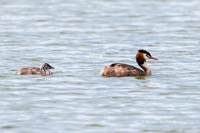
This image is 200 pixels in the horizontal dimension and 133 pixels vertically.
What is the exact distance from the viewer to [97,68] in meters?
18.6

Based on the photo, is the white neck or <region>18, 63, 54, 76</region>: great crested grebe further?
the white neck

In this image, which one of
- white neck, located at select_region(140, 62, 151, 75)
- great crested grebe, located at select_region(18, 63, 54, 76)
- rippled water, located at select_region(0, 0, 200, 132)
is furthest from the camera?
white neck, located at select_region(140, 62, 151, 75)

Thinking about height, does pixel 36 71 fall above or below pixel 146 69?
above

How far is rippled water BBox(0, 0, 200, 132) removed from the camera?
1244 cm

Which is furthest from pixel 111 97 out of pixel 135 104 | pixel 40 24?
pixel 40 24

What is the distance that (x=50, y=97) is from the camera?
14.4 metres

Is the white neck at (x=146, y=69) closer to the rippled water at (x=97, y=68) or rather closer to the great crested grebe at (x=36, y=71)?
the rippled water at (x=97, y=68)

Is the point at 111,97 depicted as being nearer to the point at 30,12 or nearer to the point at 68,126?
the point at 68,126

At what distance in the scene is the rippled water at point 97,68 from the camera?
40.8 ft

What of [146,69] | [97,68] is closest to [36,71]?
[97,68]

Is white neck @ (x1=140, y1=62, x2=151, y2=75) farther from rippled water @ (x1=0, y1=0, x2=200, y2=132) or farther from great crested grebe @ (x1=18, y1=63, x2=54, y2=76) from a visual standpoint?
great crested grebe @ (x1=18, y1=63, x2=54, y2=76)

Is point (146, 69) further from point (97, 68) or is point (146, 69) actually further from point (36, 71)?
point (36, 71)

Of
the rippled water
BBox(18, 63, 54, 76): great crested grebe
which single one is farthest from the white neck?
BBox(18, 63, 54, 76): great crested grebe

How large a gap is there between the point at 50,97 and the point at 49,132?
2.93m
